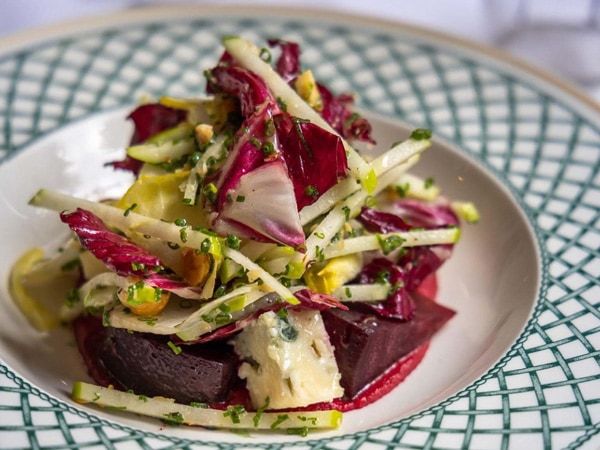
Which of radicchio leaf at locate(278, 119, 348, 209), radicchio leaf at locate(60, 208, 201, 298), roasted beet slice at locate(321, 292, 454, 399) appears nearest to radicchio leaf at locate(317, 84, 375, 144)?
radicchio leaf at locate(278, 119, 348, 209)

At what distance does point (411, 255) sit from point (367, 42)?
1967 millimetres

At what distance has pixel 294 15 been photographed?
5.12 metres

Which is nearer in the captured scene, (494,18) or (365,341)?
(365,341)

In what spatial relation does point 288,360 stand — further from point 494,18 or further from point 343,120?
point 494,18

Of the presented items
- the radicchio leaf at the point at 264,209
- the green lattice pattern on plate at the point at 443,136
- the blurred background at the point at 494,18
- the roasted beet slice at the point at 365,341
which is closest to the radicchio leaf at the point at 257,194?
the radicchio leaf at the point at 264,209

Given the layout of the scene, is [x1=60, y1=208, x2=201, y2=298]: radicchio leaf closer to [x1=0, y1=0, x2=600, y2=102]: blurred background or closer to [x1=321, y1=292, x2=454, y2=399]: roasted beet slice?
[x1=321, y1=292, x2=454, y2=399]: roasted beet slice

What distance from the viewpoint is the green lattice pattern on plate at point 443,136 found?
2.73m

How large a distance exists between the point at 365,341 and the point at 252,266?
555 millimetres

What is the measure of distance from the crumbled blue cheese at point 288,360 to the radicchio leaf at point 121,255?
0.29 m

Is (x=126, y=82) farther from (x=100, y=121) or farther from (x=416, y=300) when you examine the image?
(x=416, y=300)

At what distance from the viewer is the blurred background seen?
6105 mm

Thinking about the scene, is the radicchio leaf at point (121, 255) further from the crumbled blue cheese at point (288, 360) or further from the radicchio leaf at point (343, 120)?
the radicchio leaf at point (343, 120)

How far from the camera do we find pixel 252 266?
2.88 meters

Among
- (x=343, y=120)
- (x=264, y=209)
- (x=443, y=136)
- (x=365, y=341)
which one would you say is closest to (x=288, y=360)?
(x=365, y=341)
